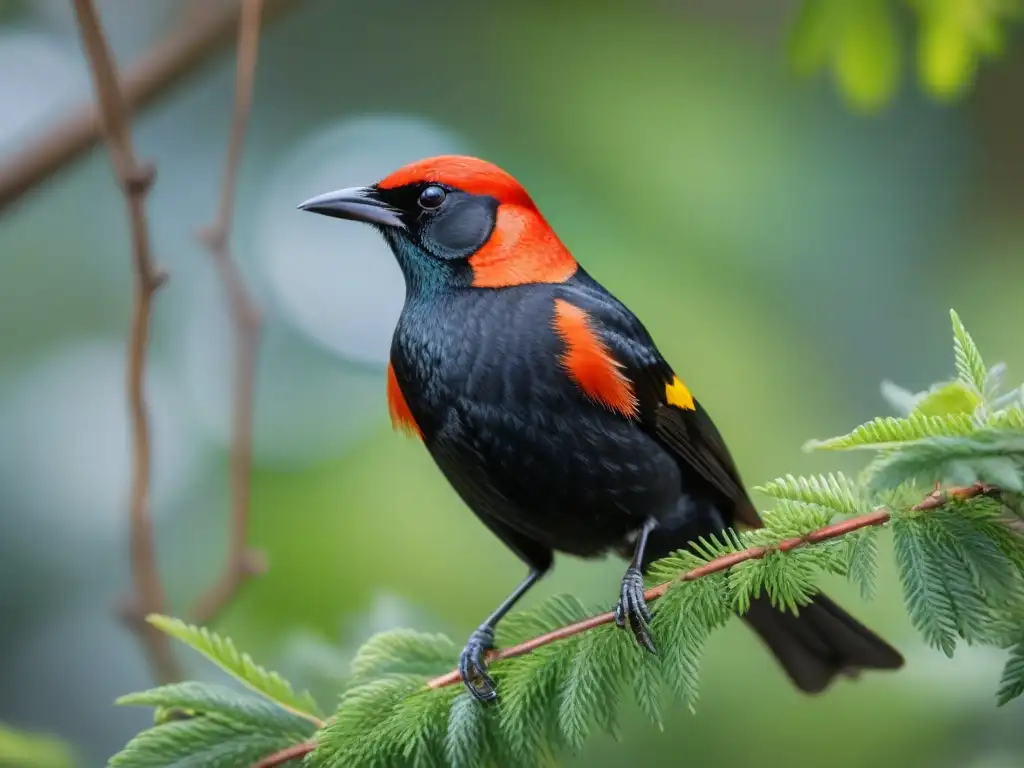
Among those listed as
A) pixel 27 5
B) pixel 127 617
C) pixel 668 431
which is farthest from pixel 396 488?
pixel 27 5

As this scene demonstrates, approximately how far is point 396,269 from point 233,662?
7.21ft

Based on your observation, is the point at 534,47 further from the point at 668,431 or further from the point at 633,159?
the point at 668,431

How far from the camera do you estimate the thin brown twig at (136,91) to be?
6.86ft

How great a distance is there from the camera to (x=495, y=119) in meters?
4.07

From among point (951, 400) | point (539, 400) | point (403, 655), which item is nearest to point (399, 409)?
point (539, 400)

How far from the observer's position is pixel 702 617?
122 centimetres

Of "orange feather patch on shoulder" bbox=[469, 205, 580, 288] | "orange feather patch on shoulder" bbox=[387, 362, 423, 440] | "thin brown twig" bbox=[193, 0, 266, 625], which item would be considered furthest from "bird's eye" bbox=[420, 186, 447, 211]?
"thin brown twig" bbox=[193, 0, 266, 625]

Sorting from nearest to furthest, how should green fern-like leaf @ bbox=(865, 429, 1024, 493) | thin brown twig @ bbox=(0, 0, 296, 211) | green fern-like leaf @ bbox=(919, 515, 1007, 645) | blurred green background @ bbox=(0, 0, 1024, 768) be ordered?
green fern-like leaf @ bbox=(865, 429, 1024, 493) → green fern-like leaf @ bbox=(919, 515, 1007, 645) → thin brown twig @ bbox=(0, 0, 296, 211) → blurred green background @ bbox=(0, 0, 1024, 768)

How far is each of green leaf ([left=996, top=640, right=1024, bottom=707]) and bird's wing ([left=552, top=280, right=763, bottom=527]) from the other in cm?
63

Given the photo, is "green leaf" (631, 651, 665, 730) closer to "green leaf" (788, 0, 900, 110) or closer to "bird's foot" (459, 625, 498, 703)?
"bird's foot" (459, 625, 498, 703)

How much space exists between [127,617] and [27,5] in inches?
107

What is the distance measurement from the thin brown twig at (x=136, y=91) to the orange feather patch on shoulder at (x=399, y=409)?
35.8 inches

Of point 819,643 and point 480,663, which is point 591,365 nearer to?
point 480,663

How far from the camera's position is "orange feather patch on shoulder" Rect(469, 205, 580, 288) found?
1665 mm
